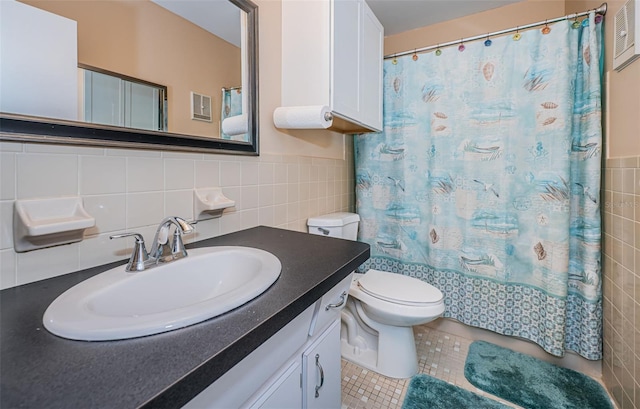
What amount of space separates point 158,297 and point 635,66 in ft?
6.01

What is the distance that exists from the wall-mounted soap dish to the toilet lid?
2.83ft

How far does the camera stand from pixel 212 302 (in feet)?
1.78

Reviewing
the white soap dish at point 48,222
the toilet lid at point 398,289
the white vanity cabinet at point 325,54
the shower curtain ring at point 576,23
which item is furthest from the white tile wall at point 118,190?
the shower curtain ring at point 576,23

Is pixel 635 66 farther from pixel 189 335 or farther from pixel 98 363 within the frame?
pixel 98 363

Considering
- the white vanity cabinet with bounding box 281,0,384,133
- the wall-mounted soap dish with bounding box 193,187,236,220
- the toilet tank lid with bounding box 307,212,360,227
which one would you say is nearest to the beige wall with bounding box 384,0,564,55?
the white vanity cabinet with bounding box 281,0,384,133

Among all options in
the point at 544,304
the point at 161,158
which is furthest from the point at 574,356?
the point at 161,158

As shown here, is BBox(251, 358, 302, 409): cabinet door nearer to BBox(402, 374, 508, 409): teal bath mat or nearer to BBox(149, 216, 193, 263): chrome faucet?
BBox(149, 216, 193, 263): chrome faucet

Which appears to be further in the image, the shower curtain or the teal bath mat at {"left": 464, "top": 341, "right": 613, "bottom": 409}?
the teal bath mat at {"left": 464, "top": 341, "right": 613, "bottom": 409}

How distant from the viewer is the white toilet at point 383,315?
138 cm

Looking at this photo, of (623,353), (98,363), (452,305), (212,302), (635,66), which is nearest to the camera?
(98,363)

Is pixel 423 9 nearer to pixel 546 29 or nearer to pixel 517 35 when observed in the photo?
pixel 517 35

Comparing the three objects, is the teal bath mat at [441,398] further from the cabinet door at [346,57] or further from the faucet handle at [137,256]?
the cabinet door at [346,57]

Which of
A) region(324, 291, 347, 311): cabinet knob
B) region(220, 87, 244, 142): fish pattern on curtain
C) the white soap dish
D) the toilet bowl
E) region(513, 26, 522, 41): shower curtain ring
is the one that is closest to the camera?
the white soap dish

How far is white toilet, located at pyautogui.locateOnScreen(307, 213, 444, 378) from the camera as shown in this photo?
1.38 metres
